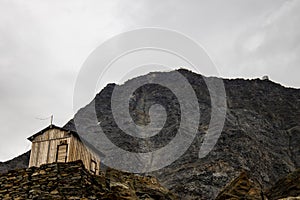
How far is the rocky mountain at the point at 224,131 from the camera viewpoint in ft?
178

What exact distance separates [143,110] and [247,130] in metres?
21.1

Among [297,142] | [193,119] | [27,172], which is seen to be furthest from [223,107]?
[27,172]

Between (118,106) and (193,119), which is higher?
(118,106)

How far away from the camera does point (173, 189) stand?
161 ft

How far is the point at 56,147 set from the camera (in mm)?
27406

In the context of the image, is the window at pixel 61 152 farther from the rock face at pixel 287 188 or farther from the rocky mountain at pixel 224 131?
the rocky mountain at pixel 224 131

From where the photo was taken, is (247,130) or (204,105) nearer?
(247,130)

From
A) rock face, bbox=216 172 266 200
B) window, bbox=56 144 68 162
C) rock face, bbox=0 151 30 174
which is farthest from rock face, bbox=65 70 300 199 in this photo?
rock face, bbox=216 172 266 200

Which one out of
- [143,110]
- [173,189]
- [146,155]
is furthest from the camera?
[143,110]

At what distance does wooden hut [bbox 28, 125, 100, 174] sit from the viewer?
88.6 ft

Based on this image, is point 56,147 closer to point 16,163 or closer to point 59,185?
point 59,185

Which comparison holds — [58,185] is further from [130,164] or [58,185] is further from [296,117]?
[296,117]


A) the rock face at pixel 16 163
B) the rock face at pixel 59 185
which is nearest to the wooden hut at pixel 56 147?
the rock face at pixel 59 185

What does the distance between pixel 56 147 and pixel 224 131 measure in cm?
4782
